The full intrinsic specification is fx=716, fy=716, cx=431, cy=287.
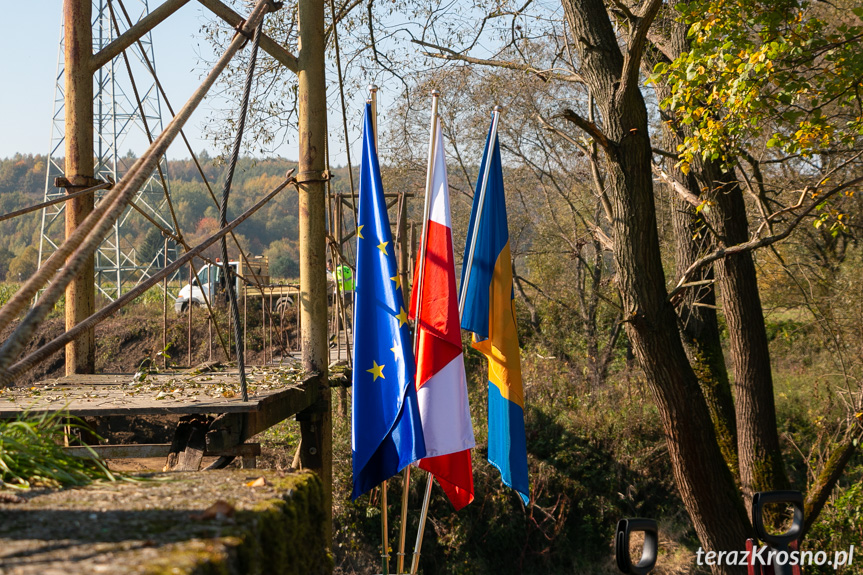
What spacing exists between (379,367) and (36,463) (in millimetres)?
2956

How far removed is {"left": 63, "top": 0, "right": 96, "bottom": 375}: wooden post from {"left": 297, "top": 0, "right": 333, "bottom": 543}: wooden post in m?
1.30

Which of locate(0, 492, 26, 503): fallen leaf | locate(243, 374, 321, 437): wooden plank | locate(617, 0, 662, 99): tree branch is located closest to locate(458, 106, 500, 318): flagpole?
locate(617, 0, 662, 99): tree branch

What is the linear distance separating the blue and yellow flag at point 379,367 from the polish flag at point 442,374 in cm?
34

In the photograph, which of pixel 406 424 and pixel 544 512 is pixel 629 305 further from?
pixel 544 512

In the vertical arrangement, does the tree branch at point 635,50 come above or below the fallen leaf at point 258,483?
above

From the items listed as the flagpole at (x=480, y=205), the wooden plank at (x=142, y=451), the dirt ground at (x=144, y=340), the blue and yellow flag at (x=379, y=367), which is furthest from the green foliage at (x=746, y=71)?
the dirt ground at (x=144, y=340)

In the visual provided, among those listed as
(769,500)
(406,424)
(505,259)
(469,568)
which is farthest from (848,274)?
(769,500)

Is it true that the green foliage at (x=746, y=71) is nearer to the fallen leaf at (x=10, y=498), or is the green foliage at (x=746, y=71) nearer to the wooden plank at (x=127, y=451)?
the wooden plank at (x=127, y=451)

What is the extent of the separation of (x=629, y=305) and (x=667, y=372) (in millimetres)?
674

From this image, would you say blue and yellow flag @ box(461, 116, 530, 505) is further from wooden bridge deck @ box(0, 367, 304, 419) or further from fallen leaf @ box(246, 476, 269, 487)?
fallen leaf @ box(246, 476, 269, 487)

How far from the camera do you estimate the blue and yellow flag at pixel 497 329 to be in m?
5.37

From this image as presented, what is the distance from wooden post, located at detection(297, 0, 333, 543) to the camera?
4668 millimetres

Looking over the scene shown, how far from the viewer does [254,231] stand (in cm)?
5153

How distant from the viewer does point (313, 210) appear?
15.4 feet
